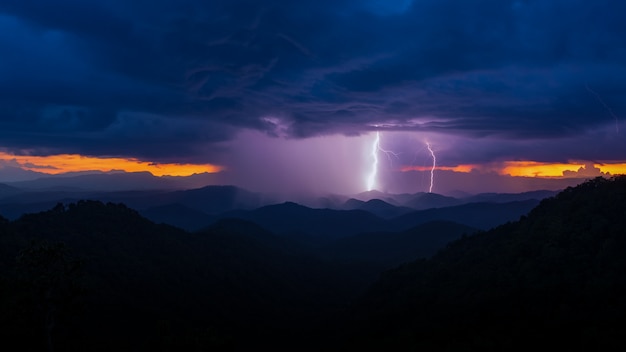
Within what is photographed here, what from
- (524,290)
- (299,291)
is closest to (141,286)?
(299,291)

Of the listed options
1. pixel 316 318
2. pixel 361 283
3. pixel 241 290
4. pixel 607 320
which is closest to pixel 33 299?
pixel 607 320

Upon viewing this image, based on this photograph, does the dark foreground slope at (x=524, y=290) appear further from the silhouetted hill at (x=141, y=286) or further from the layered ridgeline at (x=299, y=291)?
the silhouetted hill at (x=141, y=286)

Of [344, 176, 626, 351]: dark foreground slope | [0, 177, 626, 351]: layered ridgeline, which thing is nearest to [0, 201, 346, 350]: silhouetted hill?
[0, 177, 626, 351]: layered ridgeline

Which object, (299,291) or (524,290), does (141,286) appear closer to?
(299,291)

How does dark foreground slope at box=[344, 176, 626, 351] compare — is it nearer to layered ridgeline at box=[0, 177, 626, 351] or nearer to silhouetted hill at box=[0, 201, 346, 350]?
layered ridgeline at box=[0, 177, 626, 351]

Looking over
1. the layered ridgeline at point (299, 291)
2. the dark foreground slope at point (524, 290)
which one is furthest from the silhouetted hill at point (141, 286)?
the dark foreground slope at point (524, 290)

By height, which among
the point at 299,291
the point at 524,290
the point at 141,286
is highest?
the point at 524,290

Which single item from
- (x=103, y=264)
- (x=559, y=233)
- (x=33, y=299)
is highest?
(x=559, y=233)

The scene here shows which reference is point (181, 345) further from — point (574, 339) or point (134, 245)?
point (134, 245)
